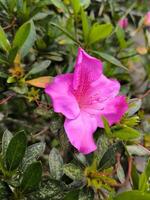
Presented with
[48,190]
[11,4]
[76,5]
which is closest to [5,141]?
[48,190]

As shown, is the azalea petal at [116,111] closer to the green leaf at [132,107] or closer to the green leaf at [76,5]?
the green leaf at [132,107]

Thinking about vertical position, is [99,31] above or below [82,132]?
above

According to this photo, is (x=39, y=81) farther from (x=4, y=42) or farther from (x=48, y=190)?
(x=48, y=190)

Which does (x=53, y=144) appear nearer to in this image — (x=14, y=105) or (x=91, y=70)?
(x=14, y=105)

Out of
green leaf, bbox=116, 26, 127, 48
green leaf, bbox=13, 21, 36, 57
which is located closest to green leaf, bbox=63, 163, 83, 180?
green leaf, bbox=13, 21, 36, 57

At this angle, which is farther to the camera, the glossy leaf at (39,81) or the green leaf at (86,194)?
the glossy leaf at (39,81)

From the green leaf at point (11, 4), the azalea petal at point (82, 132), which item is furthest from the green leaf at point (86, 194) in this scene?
the green leaf at point (11, 4)

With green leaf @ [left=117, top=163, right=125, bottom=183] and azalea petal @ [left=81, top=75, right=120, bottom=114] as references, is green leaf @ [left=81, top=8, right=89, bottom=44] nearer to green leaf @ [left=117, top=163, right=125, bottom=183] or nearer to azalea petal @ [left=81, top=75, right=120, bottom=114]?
azalea petal @ [left=81, top=75, right=120, bottom=114]
